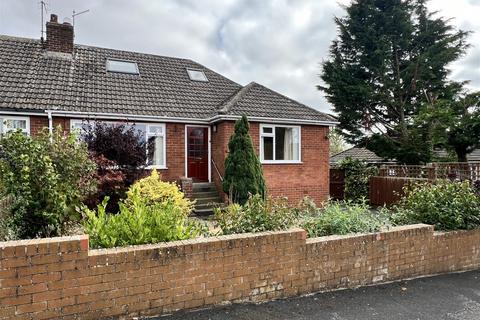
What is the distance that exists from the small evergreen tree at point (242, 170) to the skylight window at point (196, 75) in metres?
5.77

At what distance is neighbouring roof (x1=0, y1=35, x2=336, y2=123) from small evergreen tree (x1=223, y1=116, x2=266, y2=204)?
5.34 feet

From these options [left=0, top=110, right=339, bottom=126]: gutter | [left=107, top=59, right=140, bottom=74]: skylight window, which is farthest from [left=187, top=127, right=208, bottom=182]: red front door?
[left=107, top=59, right=140, bottom=74]: skylight window

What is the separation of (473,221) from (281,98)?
355 inches

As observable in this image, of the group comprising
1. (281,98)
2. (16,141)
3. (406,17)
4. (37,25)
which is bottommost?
(16,141)

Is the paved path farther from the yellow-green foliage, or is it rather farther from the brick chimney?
the brick chimney

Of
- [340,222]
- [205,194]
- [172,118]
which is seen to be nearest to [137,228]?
[340,222]

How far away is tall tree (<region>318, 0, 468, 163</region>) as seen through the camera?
16656 millimetres

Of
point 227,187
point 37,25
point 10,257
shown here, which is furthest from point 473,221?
point 37,25

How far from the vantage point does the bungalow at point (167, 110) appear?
34.6ft

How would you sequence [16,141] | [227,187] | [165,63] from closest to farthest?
[16,141]
[227,187]
[165,63]

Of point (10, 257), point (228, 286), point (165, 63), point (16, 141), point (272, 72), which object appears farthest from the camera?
point (272, 72)

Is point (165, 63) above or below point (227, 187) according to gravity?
above

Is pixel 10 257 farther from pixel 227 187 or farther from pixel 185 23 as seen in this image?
pixel 185 23

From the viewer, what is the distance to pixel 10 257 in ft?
9.45
